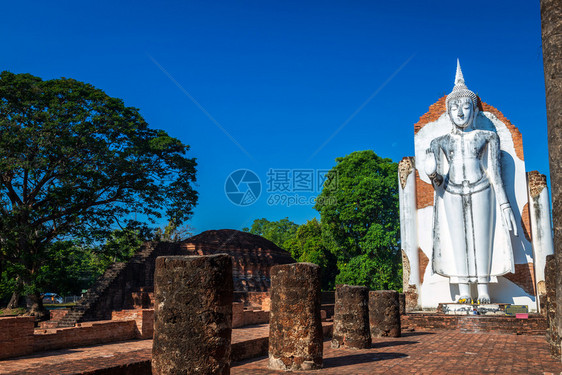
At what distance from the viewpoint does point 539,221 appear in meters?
20.0

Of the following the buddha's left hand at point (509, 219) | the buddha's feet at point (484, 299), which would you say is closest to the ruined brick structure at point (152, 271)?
the buddha's feet at point (484, 299)

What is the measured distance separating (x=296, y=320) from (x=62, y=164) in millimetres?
13619

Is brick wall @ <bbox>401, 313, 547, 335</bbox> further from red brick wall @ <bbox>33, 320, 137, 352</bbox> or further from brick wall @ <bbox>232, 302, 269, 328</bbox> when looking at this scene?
red brick wall @ <bbox>33, 320, 137, 352</bbox>

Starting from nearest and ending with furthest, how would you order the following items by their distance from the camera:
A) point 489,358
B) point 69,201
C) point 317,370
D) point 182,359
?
1. point 182,359
2. point 317,370
3. point 489,358
4. point 69,201

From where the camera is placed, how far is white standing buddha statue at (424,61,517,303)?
19.9m

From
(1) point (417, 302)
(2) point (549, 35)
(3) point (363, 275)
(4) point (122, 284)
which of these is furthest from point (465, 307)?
(2) point (549, 35)

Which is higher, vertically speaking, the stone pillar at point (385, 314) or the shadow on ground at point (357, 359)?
the stone pillar at point (385, 314)

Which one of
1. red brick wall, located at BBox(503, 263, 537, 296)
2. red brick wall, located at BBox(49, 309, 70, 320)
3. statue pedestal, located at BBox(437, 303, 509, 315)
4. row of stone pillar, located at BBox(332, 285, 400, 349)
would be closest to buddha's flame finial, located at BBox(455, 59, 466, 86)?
red brick wall, located at BBox(503, 263, 537, 296)

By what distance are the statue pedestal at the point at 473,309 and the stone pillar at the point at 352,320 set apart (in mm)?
8200

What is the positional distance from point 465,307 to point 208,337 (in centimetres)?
1485

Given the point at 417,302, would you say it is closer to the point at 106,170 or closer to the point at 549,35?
the point at 106,170

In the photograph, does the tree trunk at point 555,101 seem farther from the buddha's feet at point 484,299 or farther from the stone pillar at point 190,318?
the buddha's feet at point 484,299

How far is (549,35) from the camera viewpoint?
133 inches

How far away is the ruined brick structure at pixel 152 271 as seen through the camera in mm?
19464
